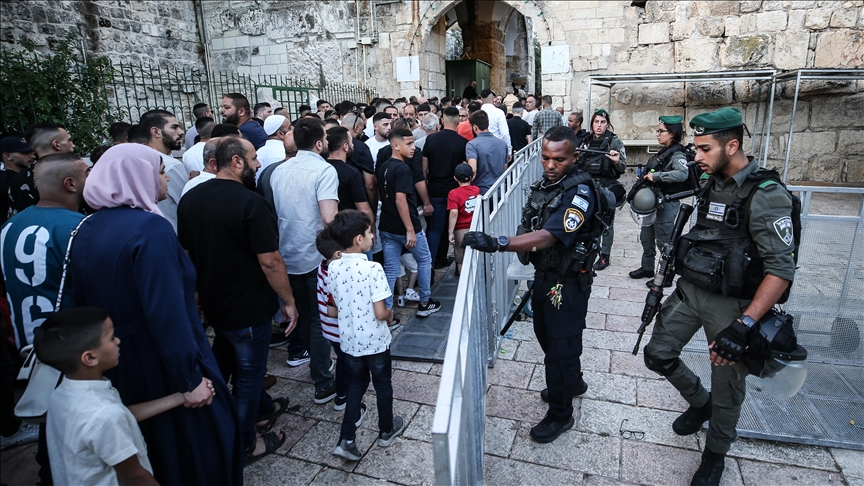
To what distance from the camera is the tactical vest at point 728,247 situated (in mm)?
2453

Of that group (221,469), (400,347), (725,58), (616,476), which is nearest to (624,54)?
(725,58)

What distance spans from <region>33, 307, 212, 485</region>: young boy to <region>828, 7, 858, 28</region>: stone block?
12256 mm

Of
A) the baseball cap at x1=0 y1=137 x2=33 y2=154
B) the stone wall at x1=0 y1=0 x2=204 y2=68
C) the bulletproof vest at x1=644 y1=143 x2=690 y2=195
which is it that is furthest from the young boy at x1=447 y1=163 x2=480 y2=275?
the stone wall at x1=0 y1=0 x2=204 y2=68

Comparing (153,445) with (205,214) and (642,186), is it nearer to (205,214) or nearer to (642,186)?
(205,214)

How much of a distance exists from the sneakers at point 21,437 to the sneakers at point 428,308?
3016 mm

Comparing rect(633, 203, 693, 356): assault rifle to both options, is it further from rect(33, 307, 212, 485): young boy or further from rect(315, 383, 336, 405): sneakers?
rect(33, 307, 212, 485): young boy

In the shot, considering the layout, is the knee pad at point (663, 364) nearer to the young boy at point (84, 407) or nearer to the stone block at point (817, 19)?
the young boy at point (84, 407)

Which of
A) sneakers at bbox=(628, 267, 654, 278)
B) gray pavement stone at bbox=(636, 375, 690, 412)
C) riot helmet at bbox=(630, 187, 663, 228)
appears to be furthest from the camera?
sneakers at bbox=(628, 267, 654, 278)

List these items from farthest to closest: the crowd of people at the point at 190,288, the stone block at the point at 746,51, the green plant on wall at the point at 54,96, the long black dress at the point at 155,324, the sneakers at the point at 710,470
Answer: the stone block at the point at 746,51 → the green plant on wall at the point at 54,96 → the sneakers at the point at 710,470 → the long black dress at the point at 155,324 → the crowd of people at the point at 190,288

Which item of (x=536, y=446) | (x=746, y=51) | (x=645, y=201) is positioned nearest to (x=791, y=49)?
(x=746, y=51)

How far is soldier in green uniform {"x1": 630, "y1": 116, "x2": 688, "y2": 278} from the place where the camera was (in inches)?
199

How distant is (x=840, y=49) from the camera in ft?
30.7

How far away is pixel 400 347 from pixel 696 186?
11.3 feet

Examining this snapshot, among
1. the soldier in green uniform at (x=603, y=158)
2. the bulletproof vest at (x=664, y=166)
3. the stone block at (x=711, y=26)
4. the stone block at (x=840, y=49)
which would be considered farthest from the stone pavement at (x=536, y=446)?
the stone block at (x=840, y=49)
